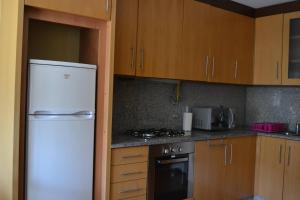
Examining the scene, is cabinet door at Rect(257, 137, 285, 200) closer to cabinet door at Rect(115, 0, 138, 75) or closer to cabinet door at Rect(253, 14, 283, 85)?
cabinet door at Rect(253, 14, 283, 85)

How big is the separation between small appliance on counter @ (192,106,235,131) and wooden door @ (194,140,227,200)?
251 mm

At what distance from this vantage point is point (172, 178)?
8.70 feet

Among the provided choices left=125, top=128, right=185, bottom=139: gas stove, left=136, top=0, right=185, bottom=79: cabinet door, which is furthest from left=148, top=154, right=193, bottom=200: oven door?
left=136, top=0, right=185, bottom=79: cabinet door

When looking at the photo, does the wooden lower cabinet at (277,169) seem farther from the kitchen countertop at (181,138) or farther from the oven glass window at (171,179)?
the oven glass window at (171,179)

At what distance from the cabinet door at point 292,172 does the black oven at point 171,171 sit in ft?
3.59

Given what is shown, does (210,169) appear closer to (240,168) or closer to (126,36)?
(240,168)

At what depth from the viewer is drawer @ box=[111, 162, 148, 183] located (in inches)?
88.7

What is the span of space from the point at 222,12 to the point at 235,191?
1.95 m

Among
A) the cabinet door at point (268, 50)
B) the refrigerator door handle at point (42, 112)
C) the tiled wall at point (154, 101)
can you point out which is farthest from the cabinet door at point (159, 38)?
the cabinet door at point (268, 50)

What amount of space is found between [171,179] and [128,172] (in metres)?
0.50

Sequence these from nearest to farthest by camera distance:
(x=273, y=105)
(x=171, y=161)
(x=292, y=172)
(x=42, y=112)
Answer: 1. (x=42, y=112)
2. (x=171, y=161)
3. (x=292, y=172)
4. (x=273, y=105)

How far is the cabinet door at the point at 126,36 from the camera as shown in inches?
96.1

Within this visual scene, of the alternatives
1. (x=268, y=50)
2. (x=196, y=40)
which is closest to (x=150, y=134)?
(x=196, y=40)

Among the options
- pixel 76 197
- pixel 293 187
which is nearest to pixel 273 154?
pixel 293 187
